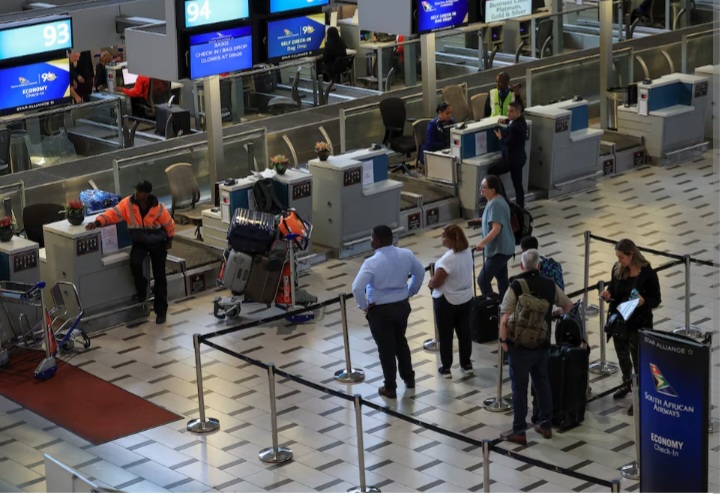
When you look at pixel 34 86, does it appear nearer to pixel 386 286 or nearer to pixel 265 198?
pixel 265 198

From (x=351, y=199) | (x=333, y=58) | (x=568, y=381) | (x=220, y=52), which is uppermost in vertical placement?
Answer: (x=220, y=52)

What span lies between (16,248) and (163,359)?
180 cm

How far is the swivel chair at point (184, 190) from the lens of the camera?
16.6 metres

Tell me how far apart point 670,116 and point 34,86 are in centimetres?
871

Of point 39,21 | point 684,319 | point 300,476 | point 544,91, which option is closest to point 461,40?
point 544,91

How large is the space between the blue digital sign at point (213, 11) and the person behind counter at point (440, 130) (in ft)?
9.55

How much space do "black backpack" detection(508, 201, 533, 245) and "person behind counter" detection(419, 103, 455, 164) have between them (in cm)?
323

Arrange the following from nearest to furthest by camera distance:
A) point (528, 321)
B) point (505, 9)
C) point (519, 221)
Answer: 1. point (528, 321)
2. point (519, 221)
3. point (505, 9)

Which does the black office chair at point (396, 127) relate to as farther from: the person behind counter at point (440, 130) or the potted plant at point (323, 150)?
the potted plant at point (323, 150)

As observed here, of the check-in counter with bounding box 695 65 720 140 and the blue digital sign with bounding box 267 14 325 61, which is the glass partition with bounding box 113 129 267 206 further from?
the check-in counter with bounding box 695 65 720 140

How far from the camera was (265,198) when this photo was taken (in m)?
15.3

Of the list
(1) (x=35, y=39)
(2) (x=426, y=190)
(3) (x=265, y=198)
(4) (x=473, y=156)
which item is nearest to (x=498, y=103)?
(4) (x=473, y=156)

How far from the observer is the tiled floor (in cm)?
1092

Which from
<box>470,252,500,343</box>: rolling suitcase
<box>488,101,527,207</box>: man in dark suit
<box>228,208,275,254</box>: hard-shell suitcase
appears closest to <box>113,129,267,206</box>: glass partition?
<box>228,208,275,254</box>: hard-shell suitcase
